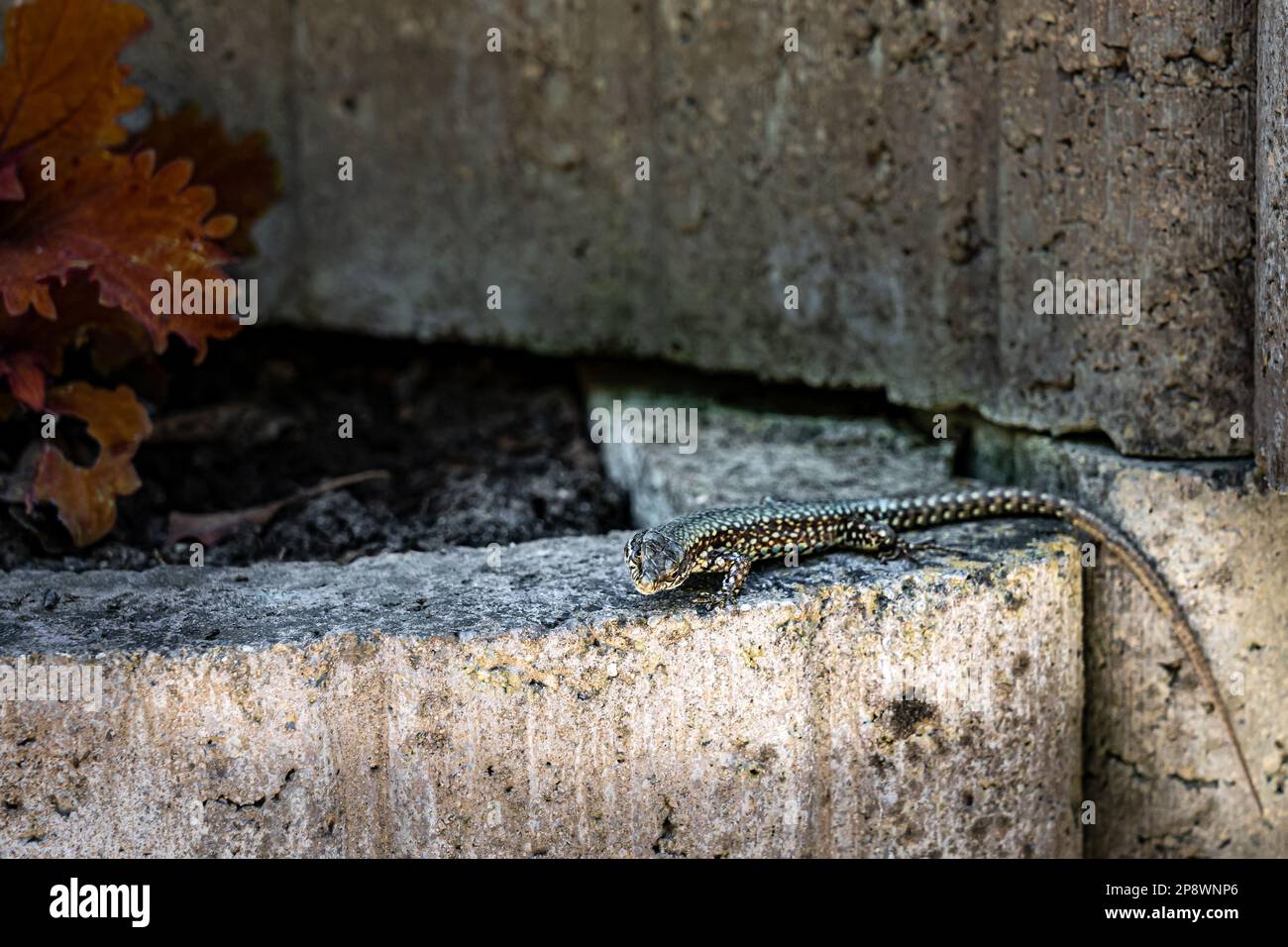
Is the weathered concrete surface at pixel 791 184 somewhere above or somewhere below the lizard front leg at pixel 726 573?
above

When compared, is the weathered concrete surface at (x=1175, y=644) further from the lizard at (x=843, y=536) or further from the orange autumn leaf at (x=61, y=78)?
the orange autumn leaf at (x=61, y=78)

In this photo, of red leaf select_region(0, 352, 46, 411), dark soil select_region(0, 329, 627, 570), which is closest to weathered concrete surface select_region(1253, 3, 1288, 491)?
dark soil select_region(0, 329, 627, 570)

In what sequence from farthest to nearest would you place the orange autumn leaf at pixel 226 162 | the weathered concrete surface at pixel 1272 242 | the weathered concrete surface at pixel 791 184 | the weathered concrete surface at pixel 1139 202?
1. the orange autumn leaf at pixel 226 162
2. the weathered concrete surface at pixel 791 184
3. the weathered concrete surface at pixel 1139 202
4. the weathered concrete surface at pixel 1272 242

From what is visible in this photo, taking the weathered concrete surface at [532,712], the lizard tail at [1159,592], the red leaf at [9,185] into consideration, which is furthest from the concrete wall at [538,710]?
the red leaf at [9,185]

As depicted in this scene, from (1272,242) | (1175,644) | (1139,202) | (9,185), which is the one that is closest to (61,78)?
(9,185)

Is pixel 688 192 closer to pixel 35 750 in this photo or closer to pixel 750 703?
pixel 750 703

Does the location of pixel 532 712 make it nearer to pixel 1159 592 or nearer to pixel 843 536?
pixel 843 536
